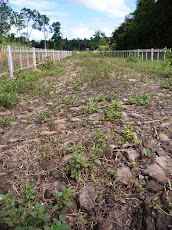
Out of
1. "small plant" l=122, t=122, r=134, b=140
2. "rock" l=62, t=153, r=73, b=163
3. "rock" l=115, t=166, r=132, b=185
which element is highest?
"small plant" l=122, t=122, r=134, b=140

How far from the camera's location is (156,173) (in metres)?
2.12

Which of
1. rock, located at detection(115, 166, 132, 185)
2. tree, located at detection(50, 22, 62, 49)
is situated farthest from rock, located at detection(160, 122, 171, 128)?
tree, located at detection(50, 22, 62, 49)

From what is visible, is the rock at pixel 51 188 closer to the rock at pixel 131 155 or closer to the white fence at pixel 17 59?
the rock at pixel 131 155

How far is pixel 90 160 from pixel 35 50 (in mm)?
10217

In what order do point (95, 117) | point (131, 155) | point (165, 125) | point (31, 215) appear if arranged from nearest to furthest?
1. point (31, 215)
2. point (131, 155)
3. point (165, 125)
4. point (95, 117)

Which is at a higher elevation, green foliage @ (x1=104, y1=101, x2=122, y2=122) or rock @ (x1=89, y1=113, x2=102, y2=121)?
green foliage @ (x1=104, y1=101, x2=122, y2=122)

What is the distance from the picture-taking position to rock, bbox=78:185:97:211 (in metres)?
1.80

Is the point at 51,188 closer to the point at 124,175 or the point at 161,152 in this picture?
the point at 124,175

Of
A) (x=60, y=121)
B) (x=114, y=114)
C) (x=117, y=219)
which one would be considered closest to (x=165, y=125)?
(x=114, y=114)

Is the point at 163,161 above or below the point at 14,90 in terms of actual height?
below

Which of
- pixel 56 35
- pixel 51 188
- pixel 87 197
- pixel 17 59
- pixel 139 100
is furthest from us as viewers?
pixel 56 35

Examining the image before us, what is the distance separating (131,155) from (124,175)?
14.1 inches

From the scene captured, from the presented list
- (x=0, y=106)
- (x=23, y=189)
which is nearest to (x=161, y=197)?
(x=23, y=189)

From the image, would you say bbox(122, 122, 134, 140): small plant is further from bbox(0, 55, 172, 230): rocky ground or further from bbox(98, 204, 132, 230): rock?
bbox(98, 204, 132, 230): rock
